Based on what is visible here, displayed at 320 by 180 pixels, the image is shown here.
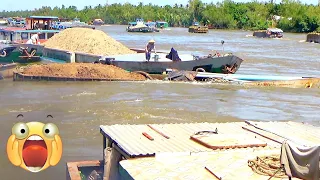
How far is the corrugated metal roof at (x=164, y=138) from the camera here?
5.50 meters

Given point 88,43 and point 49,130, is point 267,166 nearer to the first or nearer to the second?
point 49,130

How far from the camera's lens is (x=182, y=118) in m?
12.8

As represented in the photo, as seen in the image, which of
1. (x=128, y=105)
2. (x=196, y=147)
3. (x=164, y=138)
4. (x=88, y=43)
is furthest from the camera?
(x=88, y=43)

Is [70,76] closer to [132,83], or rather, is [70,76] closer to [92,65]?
[92,65]

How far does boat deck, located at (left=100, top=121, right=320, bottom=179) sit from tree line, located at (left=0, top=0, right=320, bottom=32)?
65.7m

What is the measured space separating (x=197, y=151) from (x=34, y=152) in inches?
78.4

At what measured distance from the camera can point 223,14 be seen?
93.0 m

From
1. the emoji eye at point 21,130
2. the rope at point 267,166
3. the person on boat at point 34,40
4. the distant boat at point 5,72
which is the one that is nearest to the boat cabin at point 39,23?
the person on boat at point 34,40

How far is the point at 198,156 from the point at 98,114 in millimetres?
7886

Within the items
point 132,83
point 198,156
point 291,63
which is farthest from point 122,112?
point 291,63

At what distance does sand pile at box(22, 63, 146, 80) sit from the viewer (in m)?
18.2

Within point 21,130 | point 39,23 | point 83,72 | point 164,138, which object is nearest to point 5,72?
point 83,72
